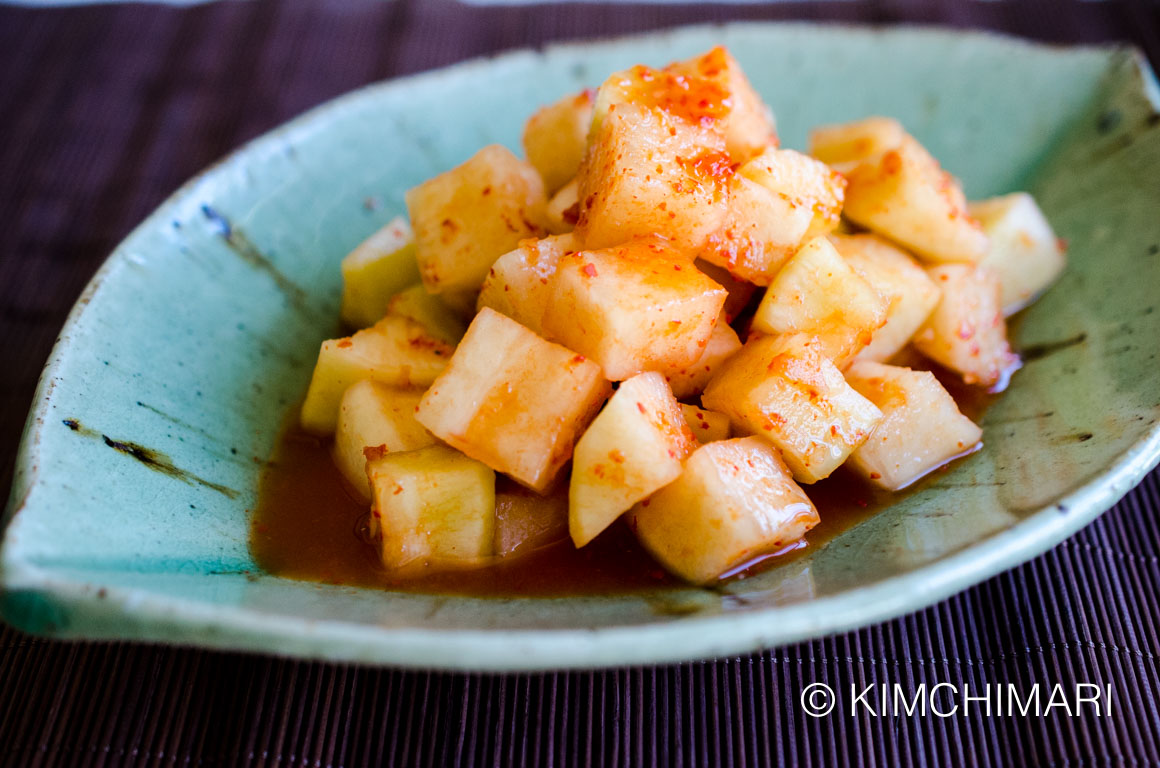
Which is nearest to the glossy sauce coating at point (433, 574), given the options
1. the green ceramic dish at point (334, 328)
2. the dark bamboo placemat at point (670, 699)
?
the green ceramic dish at point (334, 328)

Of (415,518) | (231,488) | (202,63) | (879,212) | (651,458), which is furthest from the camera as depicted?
(202,63)

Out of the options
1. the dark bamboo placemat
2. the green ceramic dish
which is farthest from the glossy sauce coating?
the dark bamboo placemat

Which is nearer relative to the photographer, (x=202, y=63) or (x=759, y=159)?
(x=759, y=159)

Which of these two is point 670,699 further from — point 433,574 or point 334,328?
point 334,328

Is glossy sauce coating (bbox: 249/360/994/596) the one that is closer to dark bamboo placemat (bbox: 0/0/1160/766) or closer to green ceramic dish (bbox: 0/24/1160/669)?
green ceramic dish (bbox: 0/24/1160/669)

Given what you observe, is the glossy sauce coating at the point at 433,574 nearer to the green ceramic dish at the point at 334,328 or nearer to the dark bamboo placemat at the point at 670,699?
the green ceramic dish at the point at 334,328

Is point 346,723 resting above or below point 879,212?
below

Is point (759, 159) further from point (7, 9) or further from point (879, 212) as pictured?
point (7, 9)

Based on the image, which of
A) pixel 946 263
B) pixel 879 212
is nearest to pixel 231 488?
pixel 879 212

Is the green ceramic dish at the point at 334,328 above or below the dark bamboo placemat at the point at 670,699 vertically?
above
